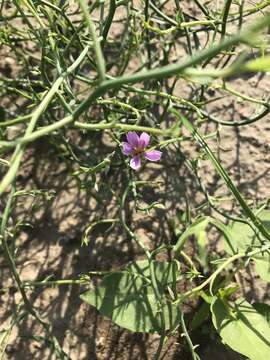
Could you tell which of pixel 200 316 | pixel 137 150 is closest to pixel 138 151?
pixel 137 150

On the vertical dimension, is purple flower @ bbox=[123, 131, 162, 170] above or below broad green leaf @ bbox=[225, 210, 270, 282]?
above

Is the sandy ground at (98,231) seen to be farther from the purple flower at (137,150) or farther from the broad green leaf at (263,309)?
the purple flower at (137,150)

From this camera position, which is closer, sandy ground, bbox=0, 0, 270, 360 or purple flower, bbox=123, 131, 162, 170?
purple flower, bbox=123, 131, 162, 170

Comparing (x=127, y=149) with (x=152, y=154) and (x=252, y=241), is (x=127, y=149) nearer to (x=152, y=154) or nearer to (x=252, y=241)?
(x=152, y=154)

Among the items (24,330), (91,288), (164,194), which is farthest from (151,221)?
(24,330)

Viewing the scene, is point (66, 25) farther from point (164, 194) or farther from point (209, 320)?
point (209, 320)

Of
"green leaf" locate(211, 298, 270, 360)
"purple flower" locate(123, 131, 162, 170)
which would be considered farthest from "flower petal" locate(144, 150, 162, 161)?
"green leaf" locate(211, 298, 270, 360)

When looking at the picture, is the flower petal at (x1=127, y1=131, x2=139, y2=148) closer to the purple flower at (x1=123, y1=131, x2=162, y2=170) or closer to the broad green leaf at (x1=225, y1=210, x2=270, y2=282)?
the purple flower at (x1=123, y1=131, x2=162, y2=170)
